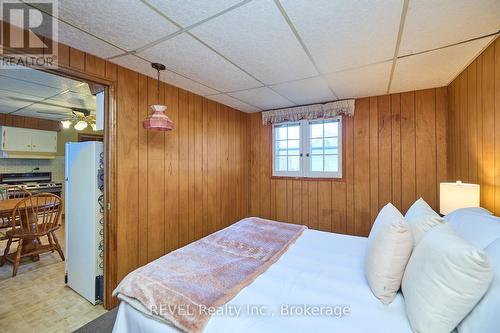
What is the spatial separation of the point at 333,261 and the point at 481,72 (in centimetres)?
195

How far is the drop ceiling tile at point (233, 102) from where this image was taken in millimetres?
2998

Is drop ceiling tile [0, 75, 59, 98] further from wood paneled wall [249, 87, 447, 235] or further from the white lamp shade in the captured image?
the white lamp shade

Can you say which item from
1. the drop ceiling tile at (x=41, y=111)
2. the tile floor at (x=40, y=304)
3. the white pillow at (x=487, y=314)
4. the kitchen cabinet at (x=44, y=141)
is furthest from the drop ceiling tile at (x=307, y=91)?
the kitchen cabinet at (x=44, y=141)

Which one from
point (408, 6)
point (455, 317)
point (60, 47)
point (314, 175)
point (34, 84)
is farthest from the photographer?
point (314, 175)

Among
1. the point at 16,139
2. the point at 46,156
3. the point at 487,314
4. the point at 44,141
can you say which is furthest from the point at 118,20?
the point at 46,156

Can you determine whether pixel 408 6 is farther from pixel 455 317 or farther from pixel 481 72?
pixel 455 317

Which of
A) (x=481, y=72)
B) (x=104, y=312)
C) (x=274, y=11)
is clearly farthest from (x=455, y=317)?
Result: (x=104, y=312)

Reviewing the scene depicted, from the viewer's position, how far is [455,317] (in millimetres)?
820

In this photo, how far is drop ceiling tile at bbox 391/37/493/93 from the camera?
1.71 meters

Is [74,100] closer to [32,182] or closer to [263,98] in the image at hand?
[263,98]

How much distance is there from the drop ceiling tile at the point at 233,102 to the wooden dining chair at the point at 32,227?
2.61 m

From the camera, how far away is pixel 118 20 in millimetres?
1360

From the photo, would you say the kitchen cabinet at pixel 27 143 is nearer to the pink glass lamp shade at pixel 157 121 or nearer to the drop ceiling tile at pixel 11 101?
the drop ceiling tile at pixel 11 101

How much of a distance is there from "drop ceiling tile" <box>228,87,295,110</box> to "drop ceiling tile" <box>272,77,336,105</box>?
0.12m
